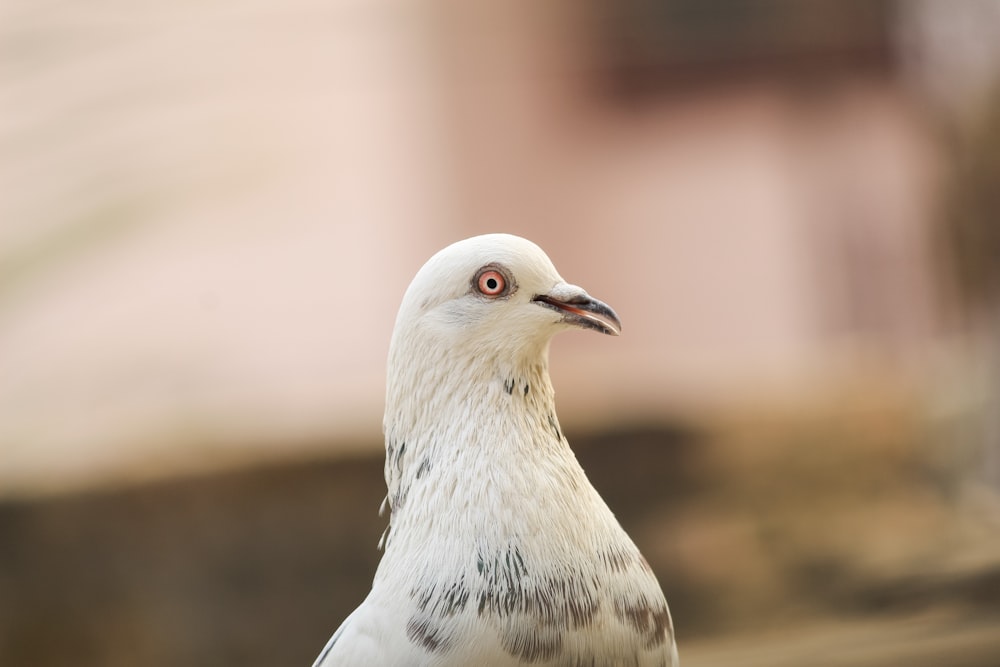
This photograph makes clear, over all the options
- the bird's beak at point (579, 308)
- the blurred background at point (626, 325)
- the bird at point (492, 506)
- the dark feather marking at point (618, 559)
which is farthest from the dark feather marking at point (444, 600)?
the blurred background at point (626, 325)

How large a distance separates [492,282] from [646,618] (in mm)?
308

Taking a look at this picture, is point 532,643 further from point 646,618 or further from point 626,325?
point 626,325

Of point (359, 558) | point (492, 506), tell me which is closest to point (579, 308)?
point (492, 506)

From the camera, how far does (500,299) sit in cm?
97

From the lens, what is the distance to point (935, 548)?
2.63m

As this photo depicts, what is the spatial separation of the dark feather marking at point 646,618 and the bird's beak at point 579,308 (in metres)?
0.23

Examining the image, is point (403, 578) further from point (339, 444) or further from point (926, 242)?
point (926, 242)

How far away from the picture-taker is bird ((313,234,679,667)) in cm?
90

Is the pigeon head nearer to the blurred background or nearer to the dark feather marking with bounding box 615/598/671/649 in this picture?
the dark feather marking with bounding box 615/598/671/649

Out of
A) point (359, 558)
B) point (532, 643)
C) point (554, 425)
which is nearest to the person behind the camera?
point (532, 643)

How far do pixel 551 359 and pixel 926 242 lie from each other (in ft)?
3.99

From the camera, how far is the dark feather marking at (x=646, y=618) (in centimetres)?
93

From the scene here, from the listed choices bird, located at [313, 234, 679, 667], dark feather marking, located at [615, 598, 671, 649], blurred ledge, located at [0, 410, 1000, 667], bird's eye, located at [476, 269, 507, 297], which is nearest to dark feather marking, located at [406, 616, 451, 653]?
bird, located at [313, 234, 679, 667]

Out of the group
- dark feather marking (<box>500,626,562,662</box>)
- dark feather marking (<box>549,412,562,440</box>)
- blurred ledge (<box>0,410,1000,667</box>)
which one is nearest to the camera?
dark feather marking (<box>500,626,562,662</box>)
